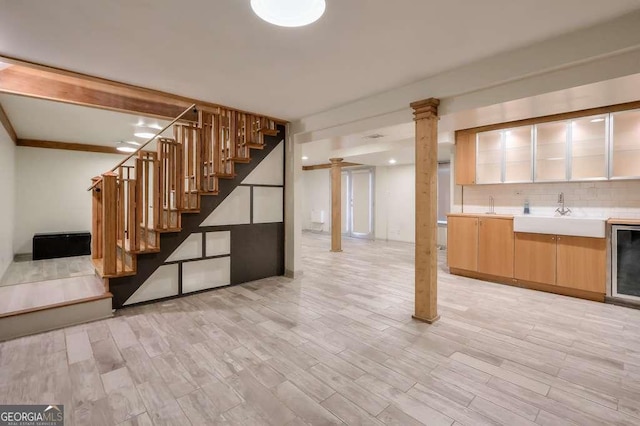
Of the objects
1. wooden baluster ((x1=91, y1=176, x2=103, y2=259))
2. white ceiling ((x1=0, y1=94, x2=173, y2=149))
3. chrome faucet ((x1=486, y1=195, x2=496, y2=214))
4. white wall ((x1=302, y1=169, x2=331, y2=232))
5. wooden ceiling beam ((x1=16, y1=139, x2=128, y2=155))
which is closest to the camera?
white ceiling ((x1=0, y1=94, x2=173, y2=149))

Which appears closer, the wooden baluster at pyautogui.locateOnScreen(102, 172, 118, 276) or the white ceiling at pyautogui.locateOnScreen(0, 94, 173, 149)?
the wooden baluster at pyautogui.locateOnScreen(102, 172, 118, 276)

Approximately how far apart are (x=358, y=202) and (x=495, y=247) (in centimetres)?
584

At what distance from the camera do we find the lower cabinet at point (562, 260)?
3795 mm

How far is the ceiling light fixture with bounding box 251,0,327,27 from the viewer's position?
72.5 inches

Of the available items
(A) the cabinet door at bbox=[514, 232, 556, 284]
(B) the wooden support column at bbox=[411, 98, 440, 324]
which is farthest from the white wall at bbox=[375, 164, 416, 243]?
(B) the wooden support column at bbox=[411, 98, 440, 324]

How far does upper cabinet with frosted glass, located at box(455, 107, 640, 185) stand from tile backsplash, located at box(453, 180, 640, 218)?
205 millimetres

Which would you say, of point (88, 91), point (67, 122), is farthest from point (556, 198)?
point (67, 122)

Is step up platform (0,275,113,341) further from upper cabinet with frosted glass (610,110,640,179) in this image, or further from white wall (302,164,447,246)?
white wall (302,164,447,246)

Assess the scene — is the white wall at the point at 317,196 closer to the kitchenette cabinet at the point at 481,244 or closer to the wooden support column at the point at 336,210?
the wooden support column at the point at 336,210

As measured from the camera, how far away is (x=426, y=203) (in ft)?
10.4

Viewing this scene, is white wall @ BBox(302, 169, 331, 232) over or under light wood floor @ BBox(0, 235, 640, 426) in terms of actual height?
over

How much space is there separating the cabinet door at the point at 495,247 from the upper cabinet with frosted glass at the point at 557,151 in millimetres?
787

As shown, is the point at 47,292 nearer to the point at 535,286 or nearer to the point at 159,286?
the point at 159,286
